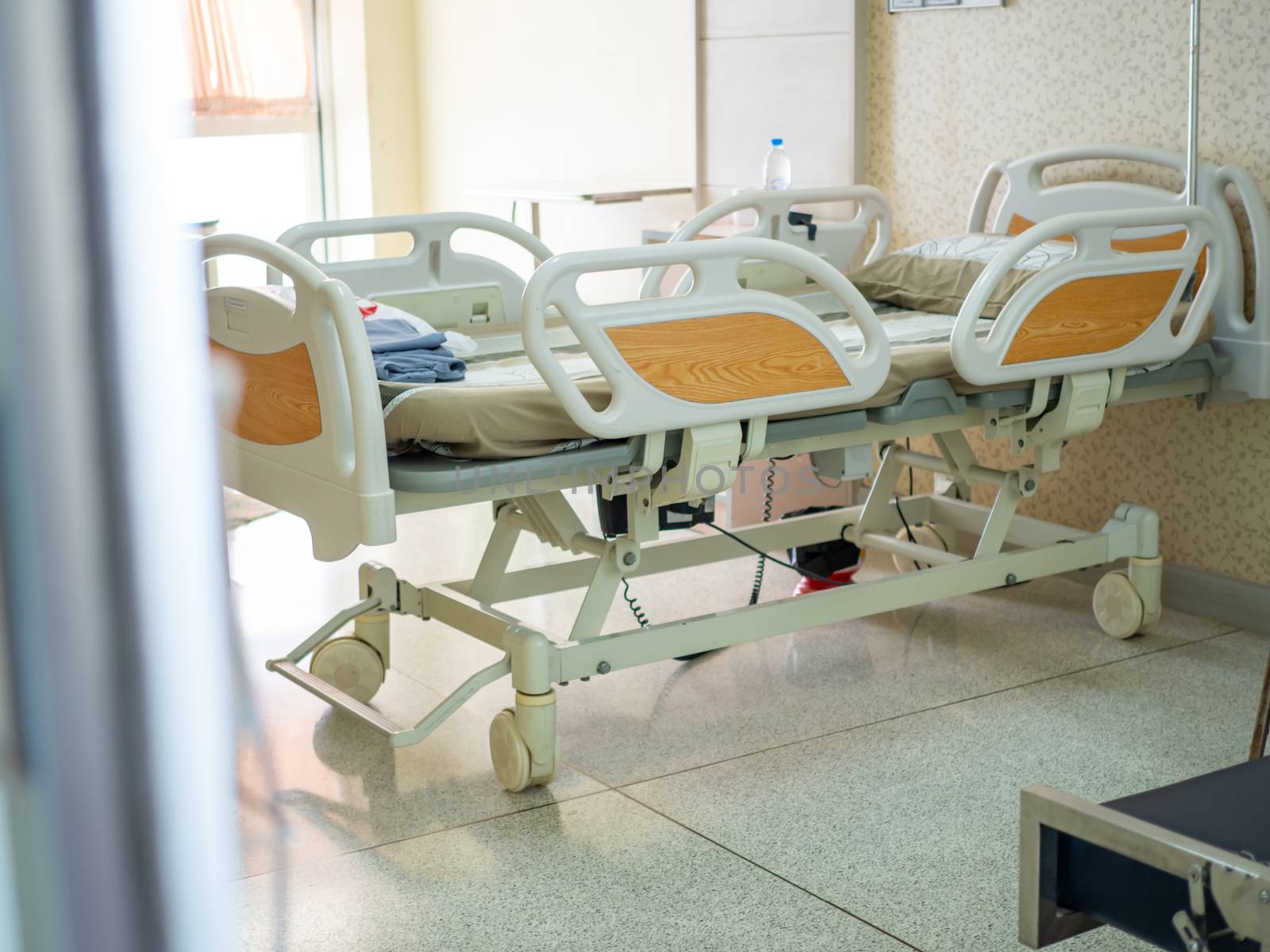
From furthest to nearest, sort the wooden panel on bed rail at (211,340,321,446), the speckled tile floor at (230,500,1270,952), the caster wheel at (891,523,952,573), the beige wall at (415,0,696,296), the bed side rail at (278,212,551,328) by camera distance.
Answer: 1. the beige wall at (415,0,696,296)
2. the caster wheel at (891,523,952,573)
3. the bed side rail at (278,212,551,328)
4. the wooden panel on bed rail at (211,340,321,446)
5. the speckled tile floor at (230,500,1270,952)

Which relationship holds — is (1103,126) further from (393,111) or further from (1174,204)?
(393,111)

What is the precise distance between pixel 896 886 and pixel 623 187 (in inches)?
111

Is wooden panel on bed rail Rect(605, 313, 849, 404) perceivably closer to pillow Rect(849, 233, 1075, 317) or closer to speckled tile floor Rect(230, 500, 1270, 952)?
speckled tile floor Rect(230, 500, 1270, 952)

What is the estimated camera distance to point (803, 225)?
3.54 meters

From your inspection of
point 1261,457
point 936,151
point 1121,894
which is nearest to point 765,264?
point 936,151

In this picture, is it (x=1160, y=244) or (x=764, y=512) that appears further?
(x=764, y=512)

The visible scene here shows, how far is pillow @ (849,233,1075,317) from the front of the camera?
305 centimetres

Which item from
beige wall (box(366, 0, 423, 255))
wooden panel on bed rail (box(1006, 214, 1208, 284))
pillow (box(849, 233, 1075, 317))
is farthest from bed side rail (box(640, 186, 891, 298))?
beige wall (box(366, 0, 423, 255))

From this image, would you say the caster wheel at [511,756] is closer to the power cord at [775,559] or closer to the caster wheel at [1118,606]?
the power cord at [775,559]

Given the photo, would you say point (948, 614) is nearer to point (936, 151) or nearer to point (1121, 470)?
point (1121, 470)

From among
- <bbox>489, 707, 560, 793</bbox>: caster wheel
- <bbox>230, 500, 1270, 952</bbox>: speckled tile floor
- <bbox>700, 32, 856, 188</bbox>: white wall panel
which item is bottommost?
<bbox>230, 500, 1270, 952</bbox>: speckled tile floor

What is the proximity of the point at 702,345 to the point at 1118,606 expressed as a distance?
53.9 inches

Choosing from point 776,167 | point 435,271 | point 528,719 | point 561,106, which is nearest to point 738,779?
point 528,719

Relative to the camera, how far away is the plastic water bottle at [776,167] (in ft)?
12.8
